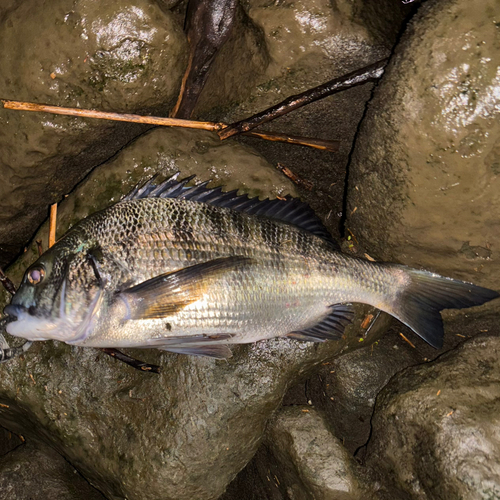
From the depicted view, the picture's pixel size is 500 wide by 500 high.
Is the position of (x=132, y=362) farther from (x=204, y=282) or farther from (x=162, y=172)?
(x=162, y=172)

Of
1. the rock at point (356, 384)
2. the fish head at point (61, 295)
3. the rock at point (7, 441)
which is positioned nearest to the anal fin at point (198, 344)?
the fish head at point (61, 295)

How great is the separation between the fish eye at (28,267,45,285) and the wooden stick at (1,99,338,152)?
4.35ft

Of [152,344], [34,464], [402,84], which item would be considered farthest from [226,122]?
[34,464]

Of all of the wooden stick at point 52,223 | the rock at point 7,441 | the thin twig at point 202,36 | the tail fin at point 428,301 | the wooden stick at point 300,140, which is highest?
the thin twig at point 202,36

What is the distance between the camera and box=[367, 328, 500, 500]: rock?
3.27 m

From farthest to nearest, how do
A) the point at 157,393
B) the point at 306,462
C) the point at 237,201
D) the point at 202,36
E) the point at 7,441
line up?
1. the point at 7,441
2. the point at 202,36
3. the point at 306,462
4. the point at 157,393
5. the point at 237,201

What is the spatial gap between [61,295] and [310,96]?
250 centimetres

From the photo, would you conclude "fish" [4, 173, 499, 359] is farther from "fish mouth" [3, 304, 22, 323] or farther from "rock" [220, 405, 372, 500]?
"rock" [220, 405, 372, 500]

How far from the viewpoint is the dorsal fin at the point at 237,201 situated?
10.8ft

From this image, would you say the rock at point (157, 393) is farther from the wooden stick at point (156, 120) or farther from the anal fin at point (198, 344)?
the anal fin at point (198, 344)

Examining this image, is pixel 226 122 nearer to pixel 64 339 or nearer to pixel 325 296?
pixel 325 296

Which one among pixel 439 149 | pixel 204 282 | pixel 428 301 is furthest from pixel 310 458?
pixel 439 149

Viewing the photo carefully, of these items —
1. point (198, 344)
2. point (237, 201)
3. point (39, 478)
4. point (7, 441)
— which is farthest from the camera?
point (7, 441)

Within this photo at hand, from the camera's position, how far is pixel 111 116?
3650 mm
